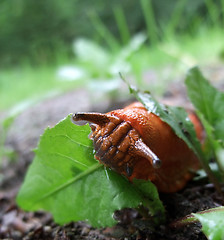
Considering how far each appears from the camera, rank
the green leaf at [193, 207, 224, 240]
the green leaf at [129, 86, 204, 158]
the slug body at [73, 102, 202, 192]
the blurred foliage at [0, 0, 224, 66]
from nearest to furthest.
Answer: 1. the green leaf at [193, 207, 224, 240]
2. the slug body at [73, 102, 202, 192]
3. the green leaf at [129, 86, 204, 158]
4. the blurred foliage at [0, 0, 224, 66]

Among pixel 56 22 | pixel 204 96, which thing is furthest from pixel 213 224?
pixel 56 22

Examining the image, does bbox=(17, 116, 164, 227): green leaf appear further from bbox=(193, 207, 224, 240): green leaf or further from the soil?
bbox=(193, 207, 224, 240): green leaf

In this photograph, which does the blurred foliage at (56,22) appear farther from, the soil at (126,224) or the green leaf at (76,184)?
the green leaf at (76,184)

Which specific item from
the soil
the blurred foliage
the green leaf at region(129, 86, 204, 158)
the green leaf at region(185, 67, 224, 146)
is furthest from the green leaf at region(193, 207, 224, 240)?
the blurred foliage

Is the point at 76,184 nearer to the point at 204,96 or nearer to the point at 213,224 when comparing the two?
the point at 213,224

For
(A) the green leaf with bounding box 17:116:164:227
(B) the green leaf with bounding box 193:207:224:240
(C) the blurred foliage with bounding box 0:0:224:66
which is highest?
(C) the blurred foliage with bounding box 0:0:224:66

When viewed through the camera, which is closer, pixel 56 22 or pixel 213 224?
pixel 213 224

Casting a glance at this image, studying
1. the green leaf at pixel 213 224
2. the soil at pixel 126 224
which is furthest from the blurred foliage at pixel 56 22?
the green leaf at pixel 213 224
